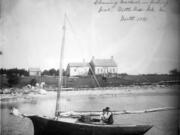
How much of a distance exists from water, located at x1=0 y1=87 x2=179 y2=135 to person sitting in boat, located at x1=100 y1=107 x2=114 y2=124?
147 millimetres

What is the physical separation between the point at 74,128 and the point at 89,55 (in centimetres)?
91

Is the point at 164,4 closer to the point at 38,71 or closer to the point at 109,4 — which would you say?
the point at 109,4

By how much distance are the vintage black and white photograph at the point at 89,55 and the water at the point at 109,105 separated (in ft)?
0.04

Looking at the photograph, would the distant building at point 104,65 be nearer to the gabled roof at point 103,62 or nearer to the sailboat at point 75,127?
the gabled roof at point 103,62

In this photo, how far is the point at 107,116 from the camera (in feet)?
9.41

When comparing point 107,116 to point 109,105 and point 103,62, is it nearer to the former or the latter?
point 109,105

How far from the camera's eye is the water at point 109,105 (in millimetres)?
2969

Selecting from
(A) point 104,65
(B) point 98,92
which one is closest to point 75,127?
(B) point 98,92

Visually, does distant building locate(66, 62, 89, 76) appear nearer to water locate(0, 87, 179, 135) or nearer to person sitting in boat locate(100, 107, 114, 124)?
water locate(0, 87, 179, 135)

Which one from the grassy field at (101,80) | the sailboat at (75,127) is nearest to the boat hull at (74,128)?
the sailboat at (75,127)

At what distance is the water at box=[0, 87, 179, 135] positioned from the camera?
2969 mm

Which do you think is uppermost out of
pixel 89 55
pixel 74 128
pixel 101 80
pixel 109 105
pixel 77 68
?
pixel 89 55

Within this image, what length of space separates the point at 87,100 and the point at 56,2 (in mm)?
1387

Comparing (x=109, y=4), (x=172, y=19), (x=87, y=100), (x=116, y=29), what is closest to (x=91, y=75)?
(x=87, y=100)
